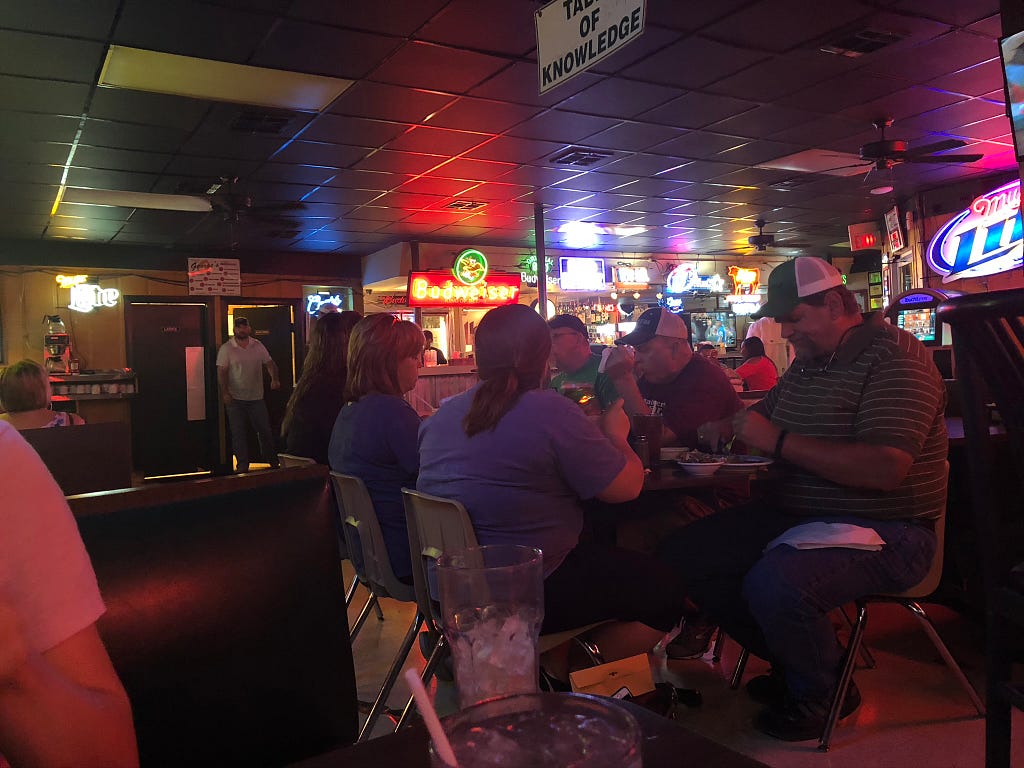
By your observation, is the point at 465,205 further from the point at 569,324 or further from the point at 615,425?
the point at 615,425

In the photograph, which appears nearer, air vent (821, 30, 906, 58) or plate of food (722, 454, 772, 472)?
plate of food (722, 454, 772, 472)

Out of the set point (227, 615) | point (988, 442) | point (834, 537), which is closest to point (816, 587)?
point (834, 537)

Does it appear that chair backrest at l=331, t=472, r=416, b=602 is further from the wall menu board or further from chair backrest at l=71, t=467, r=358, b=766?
the wall menu board

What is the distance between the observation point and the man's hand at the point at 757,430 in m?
2.57

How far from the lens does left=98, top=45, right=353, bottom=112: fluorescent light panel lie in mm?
4605

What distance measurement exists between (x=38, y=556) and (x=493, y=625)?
0.60 meters

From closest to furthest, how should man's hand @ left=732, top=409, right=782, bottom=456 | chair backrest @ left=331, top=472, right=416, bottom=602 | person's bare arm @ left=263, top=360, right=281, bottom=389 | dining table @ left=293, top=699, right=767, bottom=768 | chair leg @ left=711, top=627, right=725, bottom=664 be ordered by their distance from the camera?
dining table @ left=293, top=699, right=767, bottom=768 → man's hand @ left=732, top=409, right=782, bottom=456 → chair backrest @ left=331, top=472, right=416, bottom=602 → chair leg @ left=711, top=627, right=725, bottom=664 → person's bare arm @ left=263, top=360, right=281, bottom=389

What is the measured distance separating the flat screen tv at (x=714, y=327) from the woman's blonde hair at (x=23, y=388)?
14097 millimetres

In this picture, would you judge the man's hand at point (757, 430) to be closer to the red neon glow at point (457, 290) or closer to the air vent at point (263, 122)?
the air vent at point (263, 122)

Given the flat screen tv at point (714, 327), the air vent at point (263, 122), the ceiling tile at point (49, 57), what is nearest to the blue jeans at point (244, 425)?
the air vent at point (263, 122)

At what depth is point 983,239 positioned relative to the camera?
8.28m

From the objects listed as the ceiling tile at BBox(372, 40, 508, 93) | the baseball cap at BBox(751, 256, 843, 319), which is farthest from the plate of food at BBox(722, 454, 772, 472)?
the ceiling tile at BBox(372, 40, 508, 93)

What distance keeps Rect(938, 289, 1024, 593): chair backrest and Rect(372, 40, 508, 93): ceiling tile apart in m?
3.82

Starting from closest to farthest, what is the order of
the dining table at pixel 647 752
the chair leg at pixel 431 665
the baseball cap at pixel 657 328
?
the dining table at pixel 647 752
the chair leg at pixel 431 665
the baseball cap at pixel 657 328
